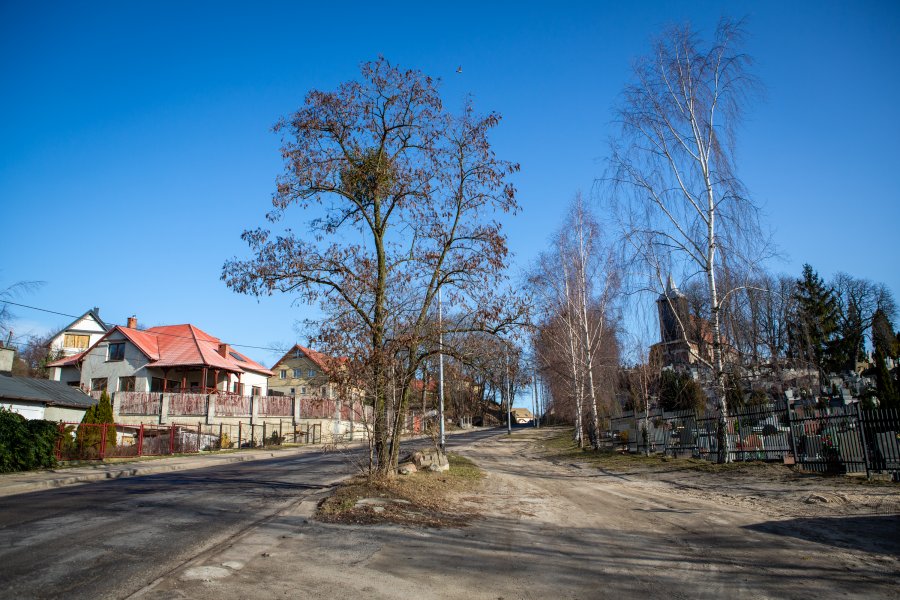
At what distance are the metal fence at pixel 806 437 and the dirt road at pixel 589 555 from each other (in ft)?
6.08

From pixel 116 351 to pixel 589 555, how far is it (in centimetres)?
4917

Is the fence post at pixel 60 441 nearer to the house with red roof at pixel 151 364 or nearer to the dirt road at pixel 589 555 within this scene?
the dirt road at pixel 589 555

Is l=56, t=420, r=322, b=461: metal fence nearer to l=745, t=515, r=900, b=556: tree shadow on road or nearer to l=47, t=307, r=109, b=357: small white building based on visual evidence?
l=745, t=515, r=900, b=556: tree shadow on road

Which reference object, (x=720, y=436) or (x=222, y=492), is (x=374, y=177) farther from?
(x=720, y=436)

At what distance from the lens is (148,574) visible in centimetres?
552

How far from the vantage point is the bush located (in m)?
17.8

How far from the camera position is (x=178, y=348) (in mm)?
46938

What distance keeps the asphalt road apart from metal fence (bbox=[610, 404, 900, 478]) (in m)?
11.2

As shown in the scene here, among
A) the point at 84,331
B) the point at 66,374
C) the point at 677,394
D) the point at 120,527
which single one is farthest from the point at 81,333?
the point at 120,527

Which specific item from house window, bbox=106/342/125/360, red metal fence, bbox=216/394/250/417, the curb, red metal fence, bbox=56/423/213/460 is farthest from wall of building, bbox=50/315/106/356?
the curb

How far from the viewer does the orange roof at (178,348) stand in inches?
1758

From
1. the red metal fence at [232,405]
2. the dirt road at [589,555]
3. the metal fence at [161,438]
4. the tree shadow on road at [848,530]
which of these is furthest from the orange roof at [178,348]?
the tree shadow on road at [848,530]

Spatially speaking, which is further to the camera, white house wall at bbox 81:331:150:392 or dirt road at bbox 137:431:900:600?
white house wall at bbox 81:331:150:392

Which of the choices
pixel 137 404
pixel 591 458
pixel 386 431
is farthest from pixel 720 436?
pixel 137 404
